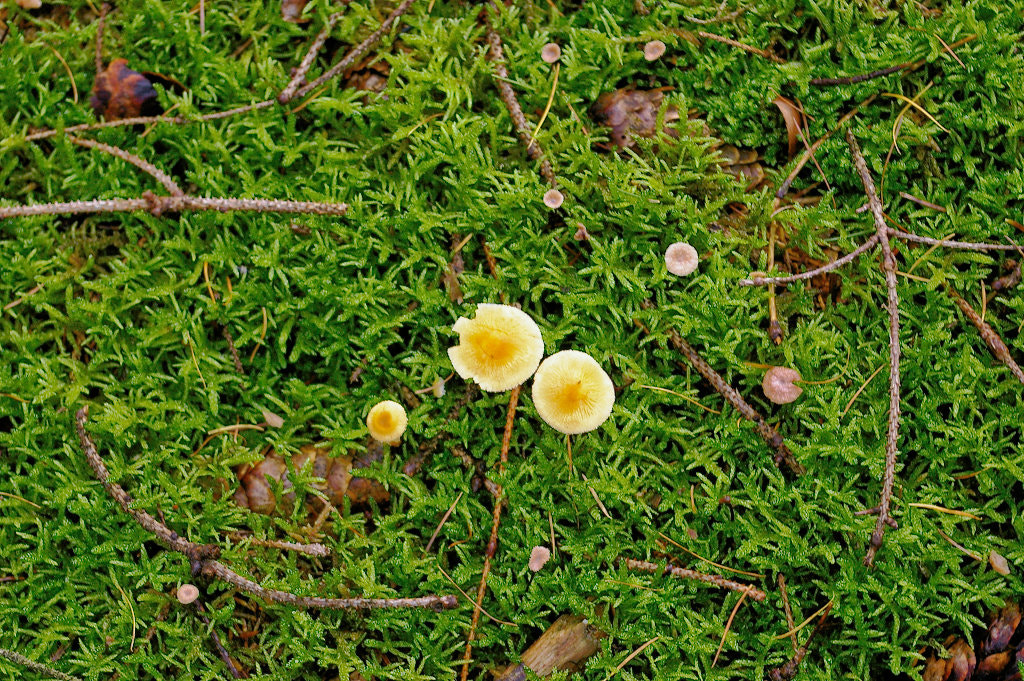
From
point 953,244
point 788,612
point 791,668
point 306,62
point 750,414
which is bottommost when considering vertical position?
point 791,668

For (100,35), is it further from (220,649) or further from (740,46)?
(740,46)

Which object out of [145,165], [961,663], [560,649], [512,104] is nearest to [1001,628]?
[961,663]

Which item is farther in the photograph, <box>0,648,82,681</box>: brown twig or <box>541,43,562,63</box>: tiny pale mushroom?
<box>541,43,562,63</box>: tiny pale mushroom

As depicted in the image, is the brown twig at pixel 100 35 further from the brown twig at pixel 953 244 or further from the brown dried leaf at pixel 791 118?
the brown twig at pixel 953 244

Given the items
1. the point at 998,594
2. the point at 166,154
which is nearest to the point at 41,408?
the point at 166,154

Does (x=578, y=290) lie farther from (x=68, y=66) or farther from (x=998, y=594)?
(x=68, y=66)

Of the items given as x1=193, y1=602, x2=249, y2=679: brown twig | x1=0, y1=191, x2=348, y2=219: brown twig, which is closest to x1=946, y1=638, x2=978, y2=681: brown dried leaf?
x1=193, y1=602, x2=249, y2=679: brown twig

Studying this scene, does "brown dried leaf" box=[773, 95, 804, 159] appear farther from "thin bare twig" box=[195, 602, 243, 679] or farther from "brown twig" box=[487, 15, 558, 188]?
"thin bare twig" box=[195, 602, 243, 679]
